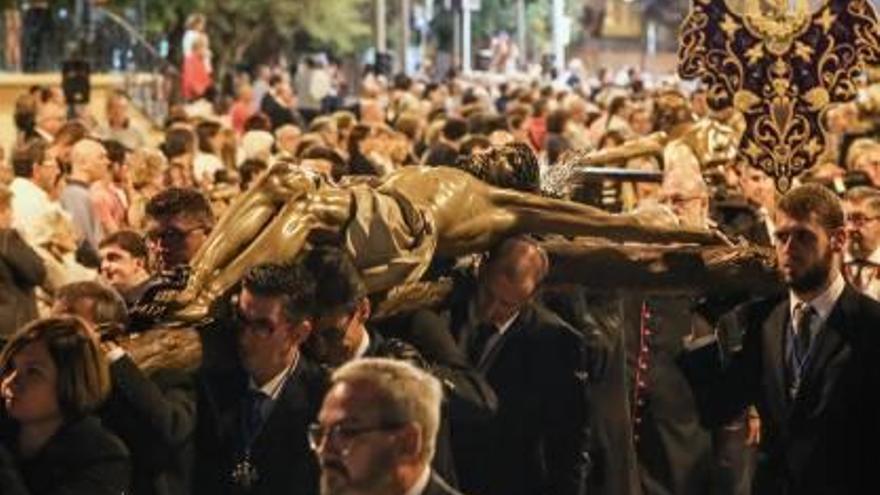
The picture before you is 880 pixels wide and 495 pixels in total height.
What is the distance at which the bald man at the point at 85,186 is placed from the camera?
51.3 feet

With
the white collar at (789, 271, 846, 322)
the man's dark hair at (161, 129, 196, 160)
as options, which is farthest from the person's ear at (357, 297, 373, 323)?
the man's dark hair at (161, 129, 196, 160)

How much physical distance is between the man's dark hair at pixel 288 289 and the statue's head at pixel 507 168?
1.77 m

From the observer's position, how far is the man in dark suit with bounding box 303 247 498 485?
8289mm

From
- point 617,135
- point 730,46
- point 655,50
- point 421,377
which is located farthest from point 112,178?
point 655,50

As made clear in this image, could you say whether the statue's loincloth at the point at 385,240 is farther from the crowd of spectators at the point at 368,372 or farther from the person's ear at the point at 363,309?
the person's ear at the point at 363,309

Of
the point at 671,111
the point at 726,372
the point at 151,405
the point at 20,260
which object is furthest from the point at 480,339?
the point at 671,111

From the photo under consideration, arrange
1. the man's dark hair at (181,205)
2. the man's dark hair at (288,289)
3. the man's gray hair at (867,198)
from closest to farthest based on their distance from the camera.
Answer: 1. the man's dark hair at (288,289)
2. the man's dark hair at (181,205)
3. the man's gray hair at (867,198)

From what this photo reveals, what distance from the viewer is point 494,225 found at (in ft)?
31.3

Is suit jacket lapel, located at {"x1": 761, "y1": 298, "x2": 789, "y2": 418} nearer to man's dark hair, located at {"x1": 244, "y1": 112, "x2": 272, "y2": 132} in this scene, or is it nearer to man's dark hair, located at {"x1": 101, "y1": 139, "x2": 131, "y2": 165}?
man's dark hair, located at {"x1": 101, "y1": 139, "x2": 131, "y2": 165}

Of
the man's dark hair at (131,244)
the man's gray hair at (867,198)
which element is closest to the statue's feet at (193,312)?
the man's dark hair at (131,244)

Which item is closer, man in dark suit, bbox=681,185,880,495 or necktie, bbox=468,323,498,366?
man in dark suit, bbox=681,185,880,495

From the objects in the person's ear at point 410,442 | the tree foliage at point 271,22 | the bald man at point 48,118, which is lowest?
the tree foliage at point 271,22

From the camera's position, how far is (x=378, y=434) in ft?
19.2

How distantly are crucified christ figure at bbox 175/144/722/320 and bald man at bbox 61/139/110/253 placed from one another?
5.95m
